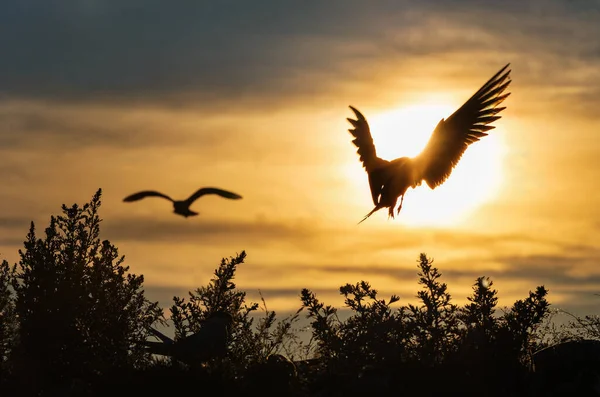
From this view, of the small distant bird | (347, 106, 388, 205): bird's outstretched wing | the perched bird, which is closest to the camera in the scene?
the small distant bird

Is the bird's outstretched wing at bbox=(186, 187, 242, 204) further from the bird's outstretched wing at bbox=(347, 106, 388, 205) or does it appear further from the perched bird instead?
the bird's outstretched wing at bbox=(347, 106, 388, 205)

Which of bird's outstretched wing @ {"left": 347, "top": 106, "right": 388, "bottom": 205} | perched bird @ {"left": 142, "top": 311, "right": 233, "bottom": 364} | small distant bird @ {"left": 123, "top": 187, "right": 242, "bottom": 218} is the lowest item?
perched bird @ {"left": 142, "top": 311, "right": 233, "bottom": 364}

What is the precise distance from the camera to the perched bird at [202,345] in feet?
42.5

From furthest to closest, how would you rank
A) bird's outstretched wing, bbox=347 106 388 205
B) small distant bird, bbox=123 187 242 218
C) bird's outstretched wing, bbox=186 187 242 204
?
bird's outstretched wing, bbox=347 106 388 205 → small distant bird, bbox=123 187 242 218 → bird's outstretched wing, bbox=186 187 242 204

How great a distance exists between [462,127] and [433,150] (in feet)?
2.90

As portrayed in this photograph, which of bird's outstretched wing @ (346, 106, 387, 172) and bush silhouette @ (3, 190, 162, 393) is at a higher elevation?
bird's outstretched wing @ (346, 106, 387, 172)

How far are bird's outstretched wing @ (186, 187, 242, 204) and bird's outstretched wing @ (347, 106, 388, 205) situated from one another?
221 inches

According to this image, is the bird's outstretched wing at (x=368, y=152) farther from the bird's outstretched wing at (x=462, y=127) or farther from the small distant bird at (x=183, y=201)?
the small distant bird at (x=183, y=201)

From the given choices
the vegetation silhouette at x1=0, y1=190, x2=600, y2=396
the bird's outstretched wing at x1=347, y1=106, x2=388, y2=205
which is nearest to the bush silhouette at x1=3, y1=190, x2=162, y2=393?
the vegetation silhouette at x1=0, y1=190, x2=600, y2=396

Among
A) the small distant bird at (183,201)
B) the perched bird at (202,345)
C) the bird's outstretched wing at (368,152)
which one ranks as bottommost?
the perched bird at (202,345)

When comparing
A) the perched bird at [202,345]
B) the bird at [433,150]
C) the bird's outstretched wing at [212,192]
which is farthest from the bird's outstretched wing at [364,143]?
the bird's outstretched wing at [212,192]

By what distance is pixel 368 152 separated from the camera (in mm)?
15047

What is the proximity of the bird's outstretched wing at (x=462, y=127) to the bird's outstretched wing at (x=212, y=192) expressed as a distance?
278 inches

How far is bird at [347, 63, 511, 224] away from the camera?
47.7 feet
